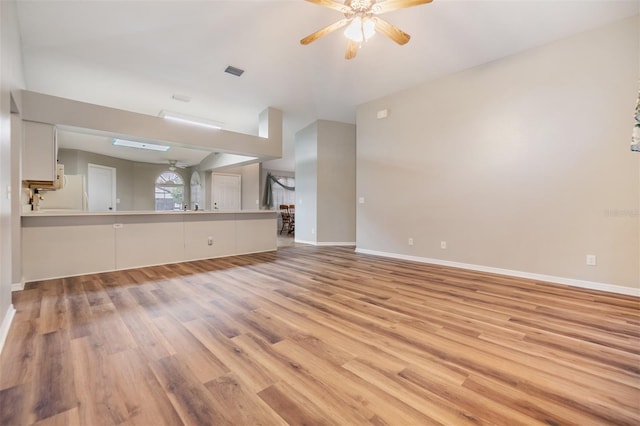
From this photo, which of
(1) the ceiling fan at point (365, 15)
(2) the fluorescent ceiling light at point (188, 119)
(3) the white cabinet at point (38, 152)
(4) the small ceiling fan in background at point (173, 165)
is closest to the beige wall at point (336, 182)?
(2) the fluorescent ceiling light at point (188, 119)

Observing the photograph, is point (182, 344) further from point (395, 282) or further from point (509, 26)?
point (509, 26)

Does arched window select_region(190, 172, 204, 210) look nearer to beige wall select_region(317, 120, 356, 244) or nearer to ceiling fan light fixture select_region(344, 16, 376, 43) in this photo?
beige wall select_region(317, 120, 356, 244)

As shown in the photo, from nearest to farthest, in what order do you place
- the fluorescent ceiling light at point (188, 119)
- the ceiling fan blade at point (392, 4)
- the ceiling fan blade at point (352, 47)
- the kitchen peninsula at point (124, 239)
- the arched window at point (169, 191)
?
the ceiling fan blade at point (392, 4)
the ceiling fan blade at point (352, 47)
the kitchen peninsula at point (124, 239)
the fluorescent ceiling light at point (188, 119)
the arched window at point (169, 191)

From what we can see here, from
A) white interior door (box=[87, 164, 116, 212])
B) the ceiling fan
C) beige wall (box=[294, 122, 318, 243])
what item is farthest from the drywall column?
white interior door (box=[87, 164, 116, 212])

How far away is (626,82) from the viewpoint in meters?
2.85

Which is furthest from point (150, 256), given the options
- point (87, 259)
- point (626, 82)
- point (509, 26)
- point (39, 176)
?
point (626, 82)

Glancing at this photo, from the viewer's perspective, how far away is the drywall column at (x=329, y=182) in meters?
6.43

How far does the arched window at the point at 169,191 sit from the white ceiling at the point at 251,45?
Answer: 412 cm

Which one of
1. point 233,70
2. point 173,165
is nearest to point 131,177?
point 173,165

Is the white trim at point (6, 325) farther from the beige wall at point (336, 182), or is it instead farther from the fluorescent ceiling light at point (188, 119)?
the beige wall at point (336, 182)

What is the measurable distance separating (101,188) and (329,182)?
20.8ft

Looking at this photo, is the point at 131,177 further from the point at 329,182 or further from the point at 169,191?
the point at 329,182

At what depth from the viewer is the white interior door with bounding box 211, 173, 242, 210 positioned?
27.5 ft

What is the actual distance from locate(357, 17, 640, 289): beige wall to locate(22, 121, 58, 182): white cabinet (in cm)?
500
